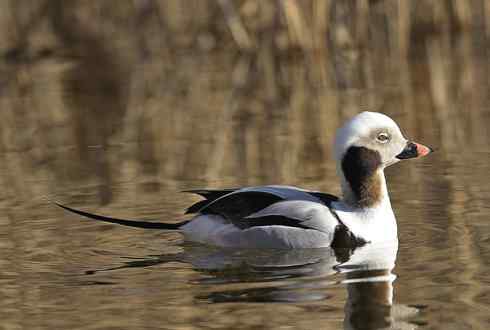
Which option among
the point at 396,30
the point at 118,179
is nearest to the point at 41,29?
the point at 396,30

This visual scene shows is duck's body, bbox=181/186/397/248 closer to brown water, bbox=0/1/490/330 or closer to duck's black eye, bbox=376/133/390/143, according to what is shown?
brown water, bbox=0/1/490/330

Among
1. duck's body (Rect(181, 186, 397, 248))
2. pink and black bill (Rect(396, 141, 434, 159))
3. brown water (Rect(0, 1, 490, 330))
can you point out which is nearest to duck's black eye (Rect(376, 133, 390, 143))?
pink and black bill (Rect(396, 141, 434, 159))

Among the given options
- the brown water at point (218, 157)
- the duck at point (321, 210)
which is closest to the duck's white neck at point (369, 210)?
the duck at point (321, 210)

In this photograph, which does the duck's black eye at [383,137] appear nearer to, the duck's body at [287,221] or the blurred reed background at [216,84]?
the duck's body at [287,221]

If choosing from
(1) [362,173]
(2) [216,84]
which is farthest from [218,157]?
(2) [216,84]

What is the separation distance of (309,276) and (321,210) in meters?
0.68

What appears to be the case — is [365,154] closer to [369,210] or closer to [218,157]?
[369,210]

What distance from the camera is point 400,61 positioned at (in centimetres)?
1434

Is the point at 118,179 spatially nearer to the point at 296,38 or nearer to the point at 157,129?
the point at 157,129

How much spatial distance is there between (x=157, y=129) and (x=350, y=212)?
4.36m

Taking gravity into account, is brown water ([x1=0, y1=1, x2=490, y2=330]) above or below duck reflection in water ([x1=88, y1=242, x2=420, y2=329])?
above

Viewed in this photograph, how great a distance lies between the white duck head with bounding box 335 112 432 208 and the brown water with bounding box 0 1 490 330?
0.95 ft

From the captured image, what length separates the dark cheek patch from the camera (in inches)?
277

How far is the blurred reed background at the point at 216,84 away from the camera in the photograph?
9539 mm
